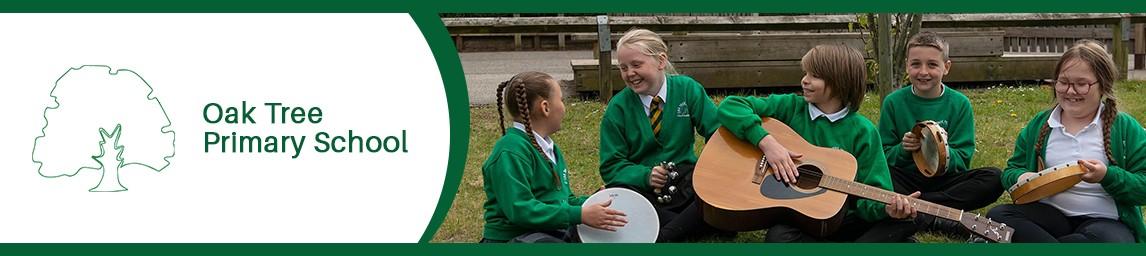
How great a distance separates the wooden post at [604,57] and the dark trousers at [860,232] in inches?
165

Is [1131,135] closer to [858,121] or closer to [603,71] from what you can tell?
[858,121]

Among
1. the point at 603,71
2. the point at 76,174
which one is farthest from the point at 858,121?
the point at 603,71

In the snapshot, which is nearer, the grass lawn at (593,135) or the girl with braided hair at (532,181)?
the girl with braided hair at (532,181)

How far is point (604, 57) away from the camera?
833 centimetres

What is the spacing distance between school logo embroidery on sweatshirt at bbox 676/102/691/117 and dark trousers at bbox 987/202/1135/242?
3.64ft

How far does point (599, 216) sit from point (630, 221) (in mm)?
167

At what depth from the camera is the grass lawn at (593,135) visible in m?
4.84

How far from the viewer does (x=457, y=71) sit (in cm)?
420

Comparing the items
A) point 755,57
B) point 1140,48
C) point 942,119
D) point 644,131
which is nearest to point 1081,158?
point 942,119

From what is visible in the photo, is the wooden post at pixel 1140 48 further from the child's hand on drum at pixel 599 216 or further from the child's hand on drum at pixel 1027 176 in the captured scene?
the child's hand on drum at pixel 599 216

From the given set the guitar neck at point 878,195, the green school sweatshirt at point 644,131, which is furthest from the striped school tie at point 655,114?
the guitar neck at point 878,195

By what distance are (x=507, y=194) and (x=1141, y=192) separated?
6.61 feet

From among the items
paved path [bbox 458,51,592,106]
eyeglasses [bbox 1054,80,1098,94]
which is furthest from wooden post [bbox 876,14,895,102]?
paved path [bbox 458,51,592,106]

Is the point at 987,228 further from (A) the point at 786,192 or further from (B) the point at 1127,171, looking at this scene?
(A) the point at 786,192
